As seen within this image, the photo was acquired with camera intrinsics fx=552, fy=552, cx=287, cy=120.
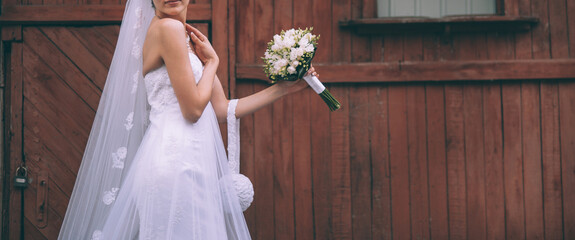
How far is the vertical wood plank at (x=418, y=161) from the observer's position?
4379 mm

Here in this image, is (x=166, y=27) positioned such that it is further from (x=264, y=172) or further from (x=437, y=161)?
(x=437, y=161)

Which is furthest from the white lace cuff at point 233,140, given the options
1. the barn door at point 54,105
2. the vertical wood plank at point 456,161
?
the vertical wood plank at point 456,161

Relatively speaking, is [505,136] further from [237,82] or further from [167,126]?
[167,126]

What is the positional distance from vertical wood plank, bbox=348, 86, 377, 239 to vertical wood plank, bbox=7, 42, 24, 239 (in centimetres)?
262

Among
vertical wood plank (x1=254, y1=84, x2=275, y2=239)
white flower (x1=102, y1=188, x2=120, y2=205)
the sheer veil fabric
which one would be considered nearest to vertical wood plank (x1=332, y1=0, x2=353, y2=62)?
vertical wood plank (x1=254, y1=84, x2=275, y2=239)

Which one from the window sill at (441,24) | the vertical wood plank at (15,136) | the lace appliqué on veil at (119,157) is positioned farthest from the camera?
the vertical wood plank at (15,136)

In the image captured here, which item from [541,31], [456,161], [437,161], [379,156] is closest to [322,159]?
[379,156]

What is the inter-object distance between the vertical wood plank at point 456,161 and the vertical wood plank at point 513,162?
337 millimetres

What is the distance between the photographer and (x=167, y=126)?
2.45 metres

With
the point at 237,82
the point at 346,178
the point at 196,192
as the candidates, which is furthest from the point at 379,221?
the point at 196,192

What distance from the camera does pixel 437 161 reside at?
4.39 m

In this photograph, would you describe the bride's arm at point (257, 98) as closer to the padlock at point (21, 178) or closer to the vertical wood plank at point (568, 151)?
the padlock at point (21, 178)

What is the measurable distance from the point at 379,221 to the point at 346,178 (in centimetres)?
43

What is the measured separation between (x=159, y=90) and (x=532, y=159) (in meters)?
3.17
